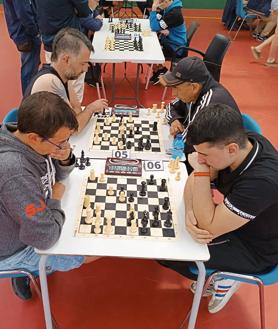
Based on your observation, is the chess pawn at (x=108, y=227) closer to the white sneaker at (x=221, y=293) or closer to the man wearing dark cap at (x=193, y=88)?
the white sneaker at (x=221, y=293)

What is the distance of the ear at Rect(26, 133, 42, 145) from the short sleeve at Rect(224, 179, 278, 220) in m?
0.89

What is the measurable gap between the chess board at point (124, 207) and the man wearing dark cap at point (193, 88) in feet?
1.90

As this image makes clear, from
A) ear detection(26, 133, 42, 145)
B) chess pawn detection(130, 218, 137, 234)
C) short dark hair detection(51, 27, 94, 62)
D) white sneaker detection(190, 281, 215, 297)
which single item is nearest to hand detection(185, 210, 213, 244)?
chess pawn detection(130, 218, 137, 234)

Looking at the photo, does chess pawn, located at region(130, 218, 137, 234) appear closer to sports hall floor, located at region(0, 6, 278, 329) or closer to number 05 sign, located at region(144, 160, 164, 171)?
number 05 sign, located at region(144, 160, 164, 171)

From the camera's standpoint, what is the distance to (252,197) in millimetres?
1520

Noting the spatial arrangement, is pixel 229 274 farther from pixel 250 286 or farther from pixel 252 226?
pixel 250 286

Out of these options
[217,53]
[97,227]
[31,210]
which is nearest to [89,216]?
[97,227]

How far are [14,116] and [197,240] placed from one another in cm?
135

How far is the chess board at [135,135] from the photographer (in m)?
2.26

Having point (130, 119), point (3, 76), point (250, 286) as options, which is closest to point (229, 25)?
point (3, 76)

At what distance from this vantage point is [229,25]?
7727mm

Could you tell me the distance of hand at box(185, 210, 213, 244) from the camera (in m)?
1.57

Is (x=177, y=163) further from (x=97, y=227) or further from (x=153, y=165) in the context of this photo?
(x=97, y=227)

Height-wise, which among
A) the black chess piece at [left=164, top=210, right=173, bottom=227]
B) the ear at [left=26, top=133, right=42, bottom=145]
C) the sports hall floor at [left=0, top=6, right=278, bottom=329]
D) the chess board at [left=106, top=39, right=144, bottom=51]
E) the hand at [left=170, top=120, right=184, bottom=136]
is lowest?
the sports hall floor at [left=0, top=6, right=278, bottom=329]
